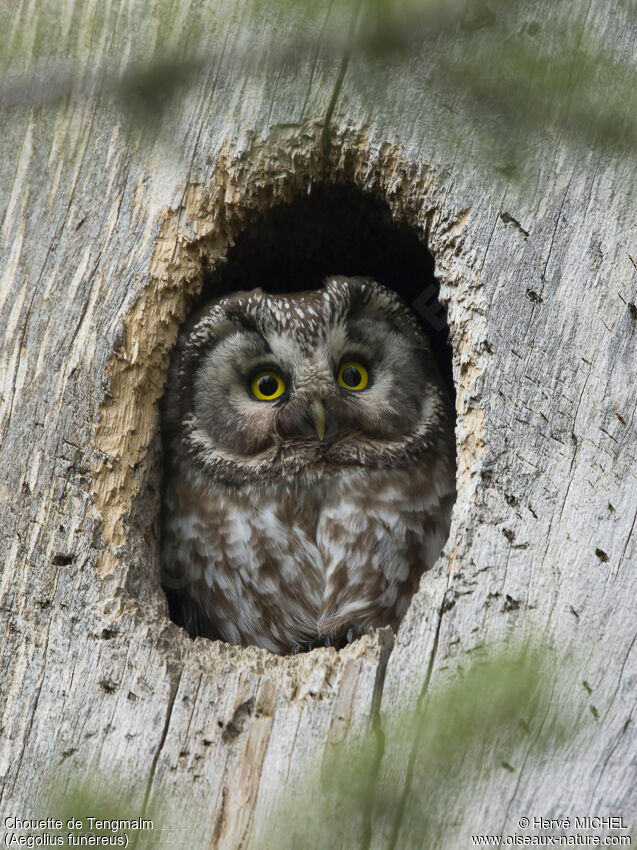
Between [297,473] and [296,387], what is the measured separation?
32 cm

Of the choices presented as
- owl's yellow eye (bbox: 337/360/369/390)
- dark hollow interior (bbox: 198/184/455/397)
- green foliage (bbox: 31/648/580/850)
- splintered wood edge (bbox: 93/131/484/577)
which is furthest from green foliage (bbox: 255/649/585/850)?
dark hollow interior (bbox: 198/184/455/397)

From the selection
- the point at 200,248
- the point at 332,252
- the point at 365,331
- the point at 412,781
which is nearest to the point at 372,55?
the point at 200,248

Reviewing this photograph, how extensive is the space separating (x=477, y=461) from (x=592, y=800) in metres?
0.91

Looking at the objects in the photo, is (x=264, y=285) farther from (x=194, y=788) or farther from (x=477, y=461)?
(x=194, y=788)

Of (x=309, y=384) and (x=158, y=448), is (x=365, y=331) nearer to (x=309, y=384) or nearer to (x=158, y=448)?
(x=309, y=384)

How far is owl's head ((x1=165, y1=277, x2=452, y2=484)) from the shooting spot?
138 inches

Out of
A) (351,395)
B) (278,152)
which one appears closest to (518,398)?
(351,395)

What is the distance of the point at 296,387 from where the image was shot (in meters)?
3.47

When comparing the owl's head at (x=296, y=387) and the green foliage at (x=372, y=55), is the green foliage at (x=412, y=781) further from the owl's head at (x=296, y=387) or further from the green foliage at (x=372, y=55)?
the green foliage at (x=372, y=55)

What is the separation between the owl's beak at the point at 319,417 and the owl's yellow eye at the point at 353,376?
0.92ft

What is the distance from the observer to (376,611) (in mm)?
A: 3500

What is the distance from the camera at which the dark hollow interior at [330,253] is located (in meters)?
3.71

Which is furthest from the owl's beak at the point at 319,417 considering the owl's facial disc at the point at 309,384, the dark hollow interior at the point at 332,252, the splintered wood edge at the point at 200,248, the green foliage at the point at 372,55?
the green foliage at the point at 372,55

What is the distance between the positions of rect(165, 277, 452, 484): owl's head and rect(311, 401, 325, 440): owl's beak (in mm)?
57
